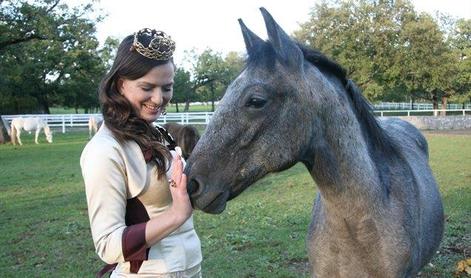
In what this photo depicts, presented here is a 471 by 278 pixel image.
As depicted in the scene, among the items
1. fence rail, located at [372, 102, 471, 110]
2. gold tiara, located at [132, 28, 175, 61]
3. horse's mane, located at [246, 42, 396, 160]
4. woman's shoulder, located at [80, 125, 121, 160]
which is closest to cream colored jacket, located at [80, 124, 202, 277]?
woman's shoulder, located at [80, 125, 121, 160]

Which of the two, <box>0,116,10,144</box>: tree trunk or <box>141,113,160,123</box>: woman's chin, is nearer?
<box>141,113,160,123</box>: woman's chin

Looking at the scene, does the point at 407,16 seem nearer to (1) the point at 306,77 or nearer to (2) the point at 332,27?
(2) the point at 332,27

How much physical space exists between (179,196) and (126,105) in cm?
47

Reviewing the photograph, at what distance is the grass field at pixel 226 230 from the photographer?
210 inches

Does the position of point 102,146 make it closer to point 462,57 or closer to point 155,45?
point 155,45

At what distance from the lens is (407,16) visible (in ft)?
122

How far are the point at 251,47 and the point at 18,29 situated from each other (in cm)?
1911

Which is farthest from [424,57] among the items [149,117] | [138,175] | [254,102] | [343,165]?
[138,175]

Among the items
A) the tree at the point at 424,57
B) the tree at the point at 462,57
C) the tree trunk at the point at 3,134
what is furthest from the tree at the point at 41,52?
the tree at the point at 462,57

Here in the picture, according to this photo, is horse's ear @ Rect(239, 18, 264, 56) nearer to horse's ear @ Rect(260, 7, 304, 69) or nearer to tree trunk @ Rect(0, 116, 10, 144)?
horse's ear @ Rect(260, 7, 304, 69)

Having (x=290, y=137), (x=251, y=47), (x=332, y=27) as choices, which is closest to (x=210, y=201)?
(x=290, y=137)

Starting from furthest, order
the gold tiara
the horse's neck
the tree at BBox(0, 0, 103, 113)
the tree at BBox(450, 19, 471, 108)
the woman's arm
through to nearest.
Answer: the tree at BBox(450, 19, 471, 108), the tree at BBox(0, 0, 103, 113), the horse's neck, the gold tiara, the woman's arm

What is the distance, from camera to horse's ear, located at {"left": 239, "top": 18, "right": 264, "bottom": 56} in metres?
2.17

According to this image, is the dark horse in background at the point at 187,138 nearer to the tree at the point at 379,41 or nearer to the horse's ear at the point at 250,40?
the horse's ear at the point at 250,40
